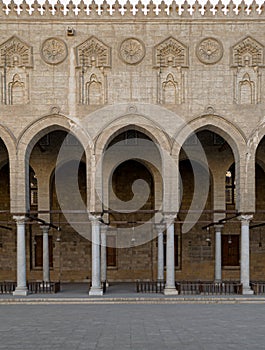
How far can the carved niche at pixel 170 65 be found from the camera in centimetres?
1739

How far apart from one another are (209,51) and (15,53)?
7.39 meters

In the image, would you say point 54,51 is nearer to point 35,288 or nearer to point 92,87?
point 92,87

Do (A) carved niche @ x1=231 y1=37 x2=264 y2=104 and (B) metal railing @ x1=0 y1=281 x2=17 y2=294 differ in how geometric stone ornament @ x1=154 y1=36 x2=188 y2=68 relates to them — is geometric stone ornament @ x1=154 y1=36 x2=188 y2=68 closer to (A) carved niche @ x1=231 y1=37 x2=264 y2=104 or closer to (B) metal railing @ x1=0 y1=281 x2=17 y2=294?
(A) carved niche @ x1=231 y1=37 x2=264 y2=104

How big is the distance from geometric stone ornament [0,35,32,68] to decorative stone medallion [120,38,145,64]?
356 centimetres

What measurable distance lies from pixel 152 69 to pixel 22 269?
9.02m

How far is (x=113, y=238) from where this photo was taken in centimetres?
2373

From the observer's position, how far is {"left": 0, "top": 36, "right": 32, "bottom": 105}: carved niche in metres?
17.3

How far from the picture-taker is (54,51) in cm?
1736

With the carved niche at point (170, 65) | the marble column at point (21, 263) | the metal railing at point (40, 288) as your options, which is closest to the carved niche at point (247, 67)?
the carved niche at point (170, 65)

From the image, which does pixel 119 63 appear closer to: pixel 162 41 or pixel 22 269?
pixel 162 41

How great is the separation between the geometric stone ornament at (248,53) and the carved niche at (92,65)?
15.8 feet

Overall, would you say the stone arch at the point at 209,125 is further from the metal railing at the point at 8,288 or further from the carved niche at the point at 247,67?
the metal railing at the point at 8,288

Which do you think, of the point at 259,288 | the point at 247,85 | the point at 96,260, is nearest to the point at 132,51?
the point at 247,85
